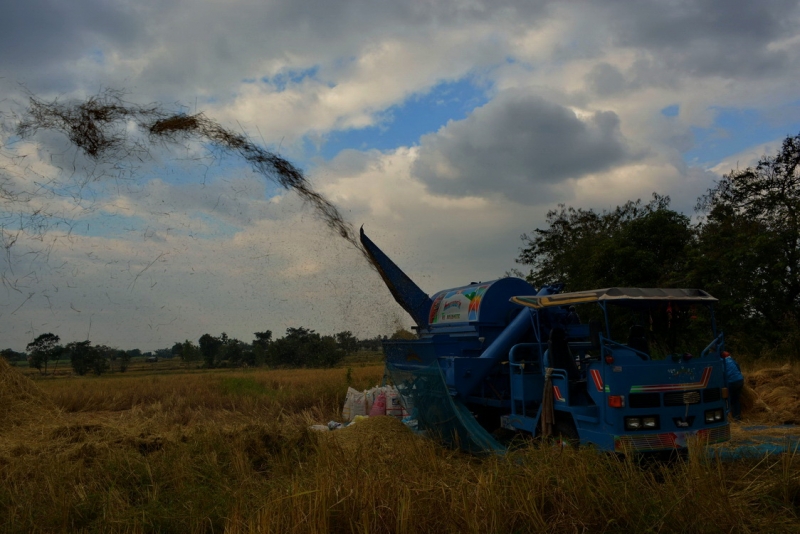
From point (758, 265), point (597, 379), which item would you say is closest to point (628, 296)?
point (597, 379)

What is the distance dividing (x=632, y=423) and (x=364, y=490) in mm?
3686

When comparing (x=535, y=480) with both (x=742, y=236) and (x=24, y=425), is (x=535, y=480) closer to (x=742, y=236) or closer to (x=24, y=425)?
(x=24, y=425)

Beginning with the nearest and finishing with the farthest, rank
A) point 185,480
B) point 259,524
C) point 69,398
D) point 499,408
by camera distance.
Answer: point 259,524 < point 185,480 < point 499,408 < point 69,398

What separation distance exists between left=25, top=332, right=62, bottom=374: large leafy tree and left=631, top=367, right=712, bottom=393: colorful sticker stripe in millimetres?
44845

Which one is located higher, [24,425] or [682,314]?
[682,314]

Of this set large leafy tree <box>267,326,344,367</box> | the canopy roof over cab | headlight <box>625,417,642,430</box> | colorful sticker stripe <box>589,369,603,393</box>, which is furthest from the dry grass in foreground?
large leafy tree <box>267,326,344,367</box>

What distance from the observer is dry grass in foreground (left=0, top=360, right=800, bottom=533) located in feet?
15.1

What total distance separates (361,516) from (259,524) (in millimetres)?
730

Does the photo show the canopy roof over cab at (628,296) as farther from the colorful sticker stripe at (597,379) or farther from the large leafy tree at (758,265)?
the large leafy tree at (758,265)

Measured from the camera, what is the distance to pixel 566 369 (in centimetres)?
847

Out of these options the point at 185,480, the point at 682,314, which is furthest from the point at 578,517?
the point at 682,314

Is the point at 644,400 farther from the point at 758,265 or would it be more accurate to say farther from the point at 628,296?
the point at 758,265

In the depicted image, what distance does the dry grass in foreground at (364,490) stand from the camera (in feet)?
15.1

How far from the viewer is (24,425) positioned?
11.3 meters
